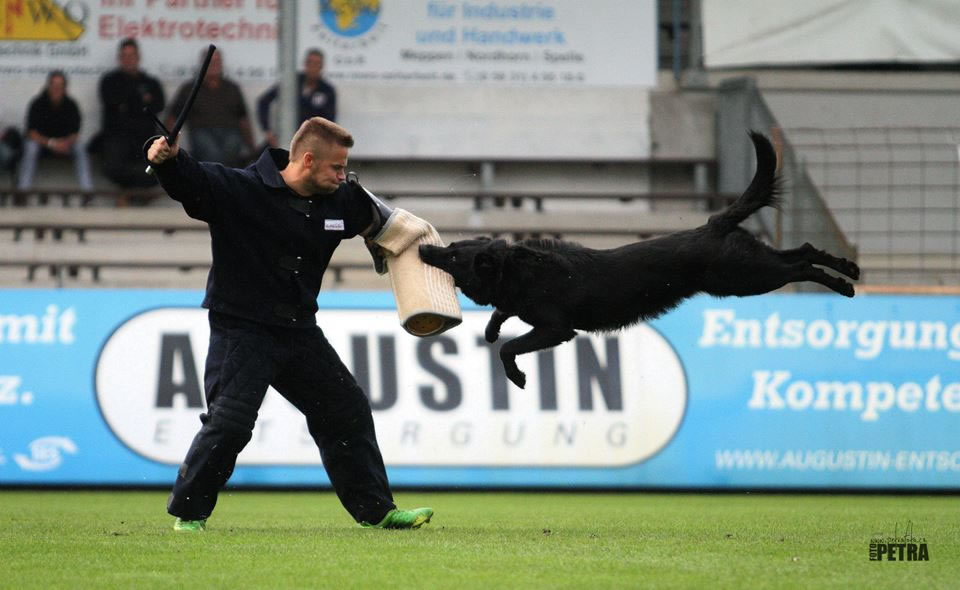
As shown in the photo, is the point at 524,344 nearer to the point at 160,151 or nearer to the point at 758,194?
Result: the point at 758,194

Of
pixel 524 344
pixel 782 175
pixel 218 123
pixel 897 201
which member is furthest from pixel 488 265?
pixel 218 123

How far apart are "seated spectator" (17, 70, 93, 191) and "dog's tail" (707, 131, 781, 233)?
7864 mm

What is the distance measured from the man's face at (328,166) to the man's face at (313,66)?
6.80 meters

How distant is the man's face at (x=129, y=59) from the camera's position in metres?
12.0

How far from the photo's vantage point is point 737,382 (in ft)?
30.2

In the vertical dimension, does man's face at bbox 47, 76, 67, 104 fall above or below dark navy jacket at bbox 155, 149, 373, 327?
above

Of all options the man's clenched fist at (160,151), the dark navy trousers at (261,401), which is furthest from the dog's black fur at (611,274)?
the man's clenched fist at (160,151)

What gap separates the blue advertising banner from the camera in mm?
8953

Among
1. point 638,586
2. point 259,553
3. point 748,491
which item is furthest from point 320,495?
point 638,586

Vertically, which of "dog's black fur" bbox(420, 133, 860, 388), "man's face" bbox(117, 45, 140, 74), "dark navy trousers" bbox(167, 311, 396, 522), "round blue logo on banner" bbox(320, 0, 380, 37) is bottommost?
"dark navy trousers" bbox(167, 311, 396, 522)

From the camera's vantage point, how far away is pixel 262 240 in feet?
17.3

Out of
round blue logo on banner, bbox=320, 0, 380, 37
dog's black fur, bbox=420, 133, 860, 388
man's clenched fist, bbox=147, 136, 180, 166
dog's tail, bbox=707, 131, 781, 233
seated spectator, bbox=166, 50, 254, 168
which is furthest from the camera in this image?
round blue logo on banner, bbox=320, 0, 380, 37

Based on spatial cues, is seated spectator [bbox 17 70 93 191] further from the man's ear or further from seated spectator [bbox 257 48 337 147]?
the man's ear

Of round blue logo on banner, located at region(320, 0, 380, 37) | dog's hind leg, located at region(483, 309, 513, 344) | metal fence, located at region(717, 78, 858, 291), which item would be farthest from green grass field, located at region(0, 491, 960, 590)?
round blue logo on banner, located at region(320, 0, 380, 37)
